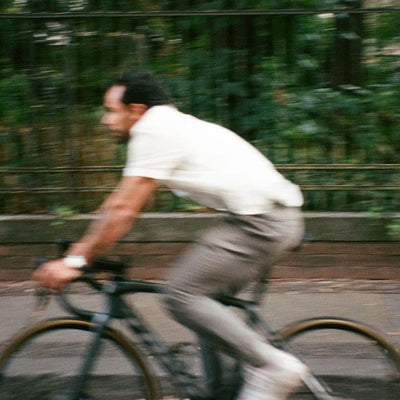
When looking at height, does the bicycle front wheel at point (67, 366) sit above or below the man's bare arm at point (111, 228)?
below

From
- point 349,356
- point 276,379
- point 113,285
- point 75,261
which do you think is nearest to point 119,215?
point 75,261

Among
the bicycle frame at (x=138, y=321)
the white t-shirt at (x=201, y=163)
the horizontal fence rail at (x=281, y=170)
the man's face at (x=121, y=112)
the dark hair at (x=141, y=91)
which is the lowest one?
the horizontal fence rail at (x=281, y=170)

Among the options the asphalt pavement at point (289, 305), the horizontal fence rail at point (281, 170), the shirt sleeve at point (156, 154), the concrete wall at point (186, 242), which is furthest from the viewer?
the horizontal fence rail at point (281, 170)

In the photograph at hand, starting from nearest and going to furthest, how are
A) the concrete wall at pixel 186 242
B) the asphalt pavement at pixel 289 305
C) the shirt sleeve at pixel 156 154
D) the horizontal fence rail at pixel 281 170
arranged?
1. the shirt sleeve at pixel 156 154
2. the asphalt pavement at pixel 289 305
3. the concrete wall at pixel 186 242
4. the horizontal fence rail at pixel 281 170

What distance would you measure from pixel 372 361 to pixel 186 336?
75.7 inches

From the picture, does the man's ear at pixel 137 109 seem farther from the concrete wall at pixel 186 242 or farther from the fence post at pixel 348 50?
the fence post at pixel 348 50

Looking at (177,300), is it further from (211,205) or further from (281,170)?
(281,170)

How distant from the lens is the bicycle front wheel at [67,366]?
3451 mm

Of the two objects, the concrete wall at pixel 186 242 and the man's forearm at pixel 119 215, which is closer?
the man's forearm at pixel 119 215

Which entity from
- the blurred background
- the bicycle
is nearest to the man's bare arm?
the bicycle

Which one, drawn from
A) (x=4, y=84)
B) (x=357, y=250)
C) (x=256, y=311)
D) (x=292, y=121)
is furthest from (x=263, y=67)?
(x=256, y=311)

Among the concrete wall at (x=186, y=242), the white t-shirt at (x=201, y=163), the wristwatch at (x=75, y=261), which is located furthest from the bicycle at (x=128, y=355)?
the concrete wall at (x=186, y=242)

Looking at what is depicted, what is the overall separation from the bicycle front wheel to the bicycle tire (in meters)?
0.67

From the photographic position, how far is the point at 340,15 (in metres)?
6.49
